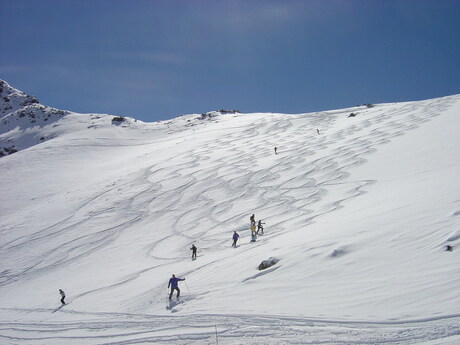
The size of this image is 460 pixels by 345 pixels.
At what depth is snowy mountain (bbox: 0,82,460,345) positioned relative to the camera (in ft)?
35.9

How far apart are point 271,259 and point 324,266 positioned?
2474mm

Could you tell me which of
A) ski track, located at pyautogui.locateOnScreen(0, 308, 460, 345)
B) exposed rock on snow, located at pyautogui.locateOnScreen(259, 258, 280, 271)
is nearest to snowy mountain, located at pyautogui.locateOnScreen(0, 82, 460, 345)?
ski track, located at pyautogui.locateOnScreen(0, 308, 460, 345)

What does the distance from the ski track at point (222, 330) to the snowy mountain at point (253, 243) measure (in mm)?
50

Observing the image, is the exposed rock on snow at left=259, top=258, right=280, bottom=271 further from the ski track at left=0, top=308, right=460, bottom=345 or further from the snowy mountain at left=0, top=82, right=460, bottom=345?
the ski track at left=0, top=308, right=460, bottom=345

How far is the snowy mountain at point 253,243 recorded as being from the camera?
10953mm

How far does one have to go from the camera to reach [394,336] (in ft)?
29.7

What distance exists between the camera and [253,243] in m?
20.3

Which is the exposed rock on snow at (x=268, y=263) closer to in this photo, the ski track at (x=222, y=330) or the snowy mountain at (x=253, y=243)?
the snowy mountain at (x=253, y=243)

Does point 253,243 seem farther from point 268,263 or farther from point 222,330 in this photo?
point 222,330

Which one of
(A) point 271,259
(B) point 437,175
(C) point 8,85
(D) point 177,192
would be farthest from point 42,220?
(C) point 8,85

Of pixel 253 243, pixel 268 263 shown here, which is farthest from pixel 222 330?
pixel 253 243

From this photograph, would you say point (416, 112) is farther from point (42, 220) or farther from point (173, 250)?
point (42, 220)

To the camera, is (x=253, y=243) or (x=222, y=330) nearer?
(x=222, y=330)

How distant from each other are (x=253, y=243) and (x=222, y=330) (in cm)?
917
